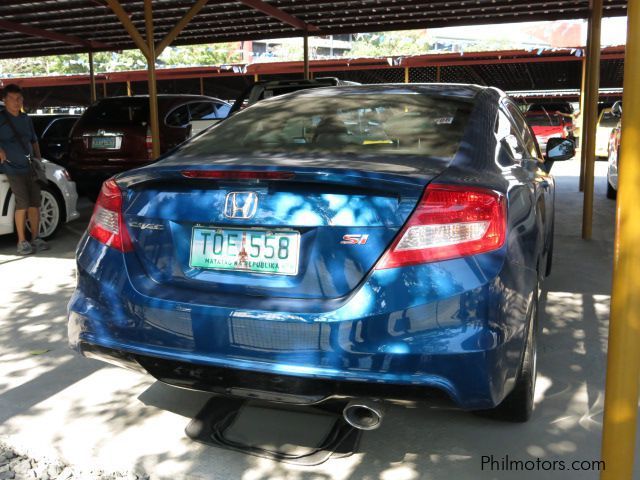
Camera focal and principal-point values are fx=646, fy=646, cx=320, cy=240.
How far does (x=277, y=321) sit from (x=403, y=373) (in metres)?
0.47

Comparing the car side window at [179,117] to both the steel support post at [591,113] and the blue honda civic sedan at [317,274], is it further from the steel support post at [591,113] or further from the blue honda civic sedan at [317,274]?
the blue honda civic sedan at [317,274]

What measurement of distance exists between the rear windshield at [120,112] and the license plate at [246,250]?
7343 millimetres

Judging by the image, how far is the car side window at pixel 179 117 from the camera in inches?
382

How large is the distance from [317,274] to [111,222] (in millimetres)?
953

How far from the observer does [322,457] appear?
2.74m

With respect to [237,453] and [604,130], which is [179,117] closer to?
[237,453]

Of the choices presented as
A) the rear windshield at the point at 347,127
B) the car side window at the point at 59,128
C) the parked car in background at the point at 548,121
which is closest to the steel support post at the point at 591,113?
the rear windshield at the point at 347,127

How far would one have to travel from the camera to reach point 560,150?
4.74 meters

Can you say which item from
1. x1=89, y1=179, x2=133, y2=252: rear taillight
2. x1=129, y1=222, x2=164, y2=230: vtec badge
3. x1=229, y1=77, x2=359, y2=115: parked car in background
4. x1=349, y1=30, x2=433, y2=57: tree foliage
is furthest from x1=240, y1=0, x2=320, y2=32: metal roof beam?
x1=349, y1=30, x2=433, y2=57: tree foliage

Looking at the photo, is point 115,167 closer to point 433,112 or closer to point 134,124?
point 134,124

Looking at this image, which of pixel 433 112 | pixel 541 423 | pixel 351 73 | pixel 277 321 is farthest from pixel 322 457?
pixel 351 73

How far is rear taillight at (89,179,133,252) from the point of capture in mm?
2607

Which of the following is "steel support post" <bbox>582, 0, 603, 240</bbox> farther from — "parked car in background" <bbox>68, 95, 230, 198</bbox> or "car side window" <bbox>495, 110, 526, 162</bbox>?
"parked car in background" <bbox>68, 95, 230, 198</bbox>

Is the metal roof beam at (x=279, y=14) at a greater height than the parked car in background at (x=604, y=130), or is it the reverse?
the metal roof beam at (x=279, y=14)
